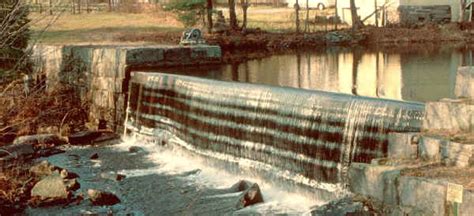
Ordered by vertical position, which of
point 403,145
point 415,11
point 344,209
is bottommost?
point 344,209

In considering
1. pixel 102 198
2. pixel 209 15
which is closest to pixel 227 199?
pixel 102 198

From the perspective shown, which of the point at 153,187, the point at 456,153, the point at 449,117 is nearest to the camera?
the point at 456,153

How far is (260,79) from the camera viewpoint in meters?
15.7

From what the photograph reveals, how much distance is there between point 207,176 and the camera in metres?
11.0

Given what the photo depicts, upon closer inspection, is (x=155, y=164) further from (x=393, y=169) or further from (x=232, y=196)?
(x=393, y=169)

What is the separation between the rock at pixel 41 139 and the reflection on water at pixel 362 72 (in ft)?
9.32

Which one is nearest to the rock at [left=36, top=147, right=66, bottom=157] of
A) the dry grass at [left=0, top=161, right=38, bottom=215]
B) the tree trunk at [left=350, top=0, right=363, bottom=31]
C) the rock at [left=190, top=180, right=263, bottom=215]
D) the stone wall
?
the dry grass at [left=0, top=161, right=38, bottom=215]

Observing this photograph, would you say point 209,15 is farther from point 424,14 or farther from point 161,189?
point 161,189

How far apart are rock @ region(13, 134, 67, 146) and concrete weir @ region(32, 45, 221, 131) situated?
4.22ft

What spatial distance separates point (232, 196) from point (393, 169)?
13.8 ft

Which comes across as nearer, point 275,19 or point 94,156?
point 94,156

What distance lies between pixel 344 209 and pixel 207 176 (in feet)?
17.0

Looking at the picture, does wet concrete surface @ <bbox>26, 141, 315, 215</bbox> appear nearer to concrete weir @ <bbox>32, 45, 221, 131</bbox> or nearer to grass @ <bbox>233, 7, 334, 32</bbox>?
concrete weir @ <bbox>32, 45, 221, 131</bbox>

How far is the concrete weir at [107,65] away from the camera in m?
14.4
